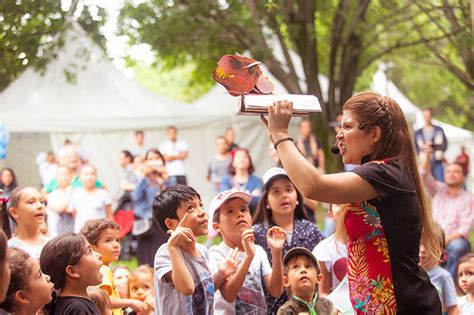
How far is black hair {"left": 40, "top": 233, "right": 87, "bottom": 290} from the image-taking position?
417cm

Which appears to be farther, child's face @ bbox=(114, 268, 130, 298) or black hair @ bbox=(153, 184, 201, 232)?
child's face @ bbox=(114, 268, 130, 298)

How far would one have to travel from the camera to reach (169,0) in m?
13.3

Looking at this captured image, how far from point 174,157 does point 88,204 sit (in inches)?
200

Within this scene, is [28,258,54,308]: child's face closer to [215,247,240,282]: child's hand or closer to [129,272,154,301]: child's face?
[215,247,240,282]: child's hand

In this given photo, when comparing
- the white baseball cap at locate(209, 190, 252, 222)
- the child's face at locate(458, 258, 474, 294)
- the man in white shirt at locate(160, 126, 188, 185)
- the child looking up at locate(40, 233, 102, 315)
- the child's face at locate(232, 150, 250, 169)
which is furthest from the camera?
the man in white shirt at locate(160, 126, 188, 185)

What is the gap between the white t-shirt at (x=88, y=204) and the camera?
8.98m

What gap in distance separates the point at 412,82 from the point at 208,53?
19286 millimetres

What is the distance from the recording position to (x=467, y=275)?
5.90 meters

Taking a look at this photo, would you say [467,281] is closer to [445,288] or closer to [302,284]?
[445,288]

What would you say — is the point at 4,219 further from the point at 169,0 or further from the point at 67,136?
the point at 67,136

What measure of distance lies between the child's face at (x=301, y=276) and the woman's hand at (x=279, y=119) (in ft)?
6.28

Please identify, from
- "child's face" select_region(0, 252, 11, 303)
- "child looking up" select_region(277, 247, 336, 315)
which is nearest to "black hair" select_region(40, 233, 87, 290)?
"child's face" select_region(0, 252, 11, 303)

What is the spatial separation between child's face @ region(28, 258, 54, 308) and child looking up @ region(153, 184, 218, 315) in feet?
Answer: 2.20

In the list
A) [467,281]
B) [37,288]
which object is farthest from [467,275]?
[37,288]
